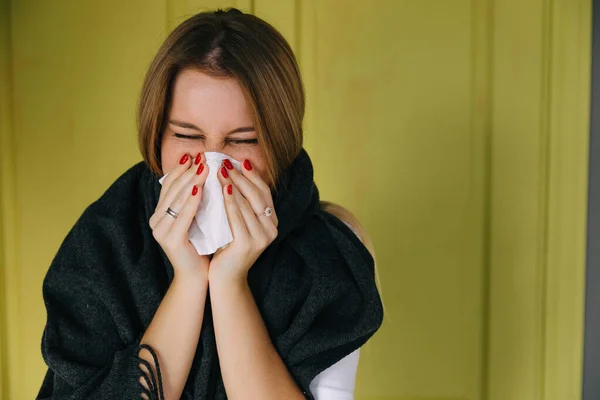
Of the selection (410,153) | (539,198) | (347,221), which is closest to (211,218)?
(347,221)

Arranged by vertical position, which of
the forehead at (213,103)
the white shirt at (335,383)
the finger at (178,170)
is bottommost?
the white shirt at (335,383)

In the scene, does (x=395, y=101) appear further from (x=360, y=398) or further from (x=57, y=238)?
(x=57, y=238)

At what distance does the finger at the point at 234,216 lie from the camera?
103 cm

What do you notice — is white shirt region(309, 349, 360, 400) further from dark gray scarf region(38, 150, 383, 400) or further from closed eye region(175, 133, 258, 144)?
closed eye region(175, 133, 258, 144)

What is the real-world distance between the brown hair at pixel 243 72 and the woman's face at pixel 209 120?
0.01 metres

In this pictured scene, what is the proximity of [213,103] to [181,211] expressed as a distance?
16 cm

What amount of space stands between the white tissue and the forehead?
0.05m

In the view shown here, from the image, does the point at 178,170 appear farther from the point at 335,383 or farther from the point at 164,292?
the point at 335,383

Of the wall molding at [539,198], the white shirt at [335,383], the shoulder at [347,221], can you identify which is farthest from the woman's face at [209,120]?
the wall molding at [539,198]

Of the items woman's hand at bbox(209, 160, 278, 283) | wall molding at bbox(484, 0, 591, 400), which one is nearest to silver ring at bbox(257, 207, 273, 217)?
woman's hand at bbox(209, 160, 278, 283)

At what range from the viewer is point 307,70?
1672 millimetres

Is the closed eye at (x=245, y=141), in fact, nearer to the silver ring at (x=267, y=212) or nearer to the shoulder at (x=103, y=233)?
the silver ring at (x=267, y=212)

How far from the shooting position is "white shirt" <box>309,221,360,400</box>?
113cm

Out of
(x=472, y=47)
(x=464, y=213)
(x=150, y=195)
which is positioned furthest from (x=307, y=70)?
(x=150, y=195)
